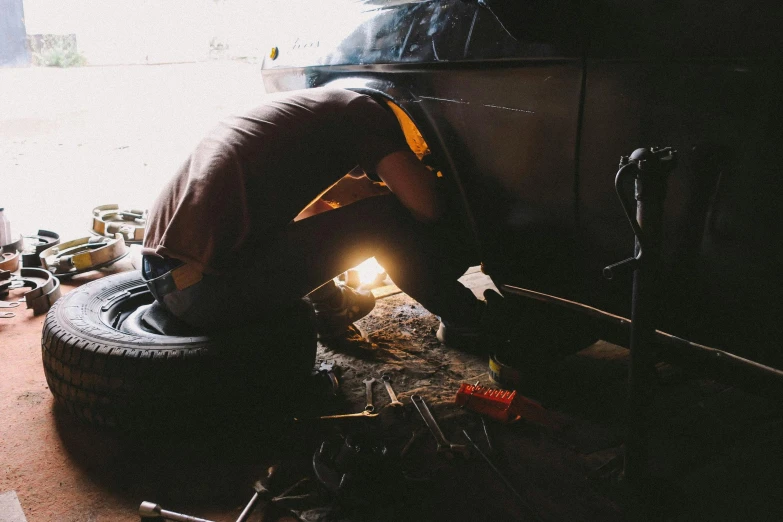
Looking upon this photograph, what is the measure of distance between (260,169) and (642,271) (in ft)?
3.70

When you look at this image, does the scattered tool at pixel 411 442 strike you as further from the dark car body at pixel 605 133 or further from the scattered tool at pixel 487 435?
the dark car body at pixel 605 133

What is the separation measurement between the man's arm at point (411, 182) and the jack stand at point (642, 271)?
659 mm

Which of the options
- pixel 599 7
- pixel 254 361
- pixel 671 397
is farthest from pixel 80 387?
pixel 671 397

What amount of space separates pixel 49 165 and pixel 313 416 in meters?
5.64

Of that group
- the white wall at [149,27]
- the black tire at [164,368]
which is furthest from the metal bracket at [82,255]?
the white wall at [149,27]

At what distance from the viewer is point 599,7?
1375 millimetres

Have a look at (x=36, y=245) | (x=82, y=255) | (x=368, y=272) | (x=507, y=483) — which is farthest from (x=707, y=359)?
(x=36, y=245)

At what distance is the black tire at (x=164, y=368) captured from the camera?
1776 mm

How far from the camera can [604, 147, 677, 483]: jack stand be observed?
4.05 ft

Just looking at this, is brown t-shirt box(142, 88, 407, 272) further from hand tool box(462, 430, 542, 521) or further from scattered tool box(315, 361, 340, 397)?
hand tool box(462, 430, 542, 521)

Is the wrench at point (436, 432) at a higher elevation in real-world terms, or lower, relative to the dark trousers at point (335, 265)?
lower

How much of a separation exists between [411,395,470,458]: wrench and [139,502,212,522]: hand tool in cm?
71

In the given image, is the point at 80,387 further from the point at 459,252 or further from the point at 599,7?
A: the point at 599,7

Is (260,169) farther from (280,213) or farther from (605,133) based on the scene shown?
(605,133)
